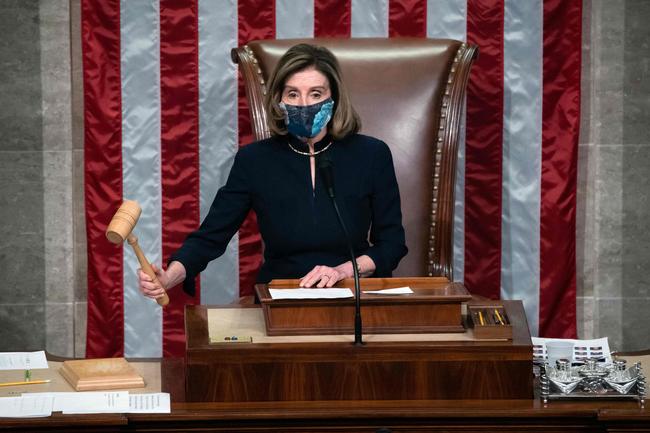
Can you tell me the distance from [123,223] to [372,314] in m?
0.61

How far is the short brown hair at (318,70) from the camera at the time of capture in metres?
3.26

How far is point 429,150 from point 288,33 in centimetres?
75

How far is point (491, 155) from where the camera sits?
4.18 metres

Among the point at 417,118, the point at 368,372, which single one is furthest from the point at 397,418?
the point at 417,118

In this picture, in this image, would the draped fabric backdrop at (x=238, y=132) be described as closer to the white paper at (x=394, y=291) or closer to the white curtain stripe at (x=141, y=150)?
the white curtain stripe at (x=141, y=150)

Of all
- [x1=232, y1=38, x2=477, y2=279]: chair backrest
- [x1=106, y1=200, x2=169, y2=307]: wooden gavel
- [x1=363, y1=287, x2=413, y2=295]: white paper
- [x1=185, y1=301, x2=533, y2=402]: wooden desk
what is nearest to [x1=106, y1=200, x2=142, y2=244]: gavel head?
[x1=106, y1=200, x2=169, y2=307]: wooden gavel

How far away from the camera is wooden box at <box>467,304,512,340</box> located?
7.77 ft

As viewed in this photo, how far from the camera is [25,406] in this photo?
7.23 feet

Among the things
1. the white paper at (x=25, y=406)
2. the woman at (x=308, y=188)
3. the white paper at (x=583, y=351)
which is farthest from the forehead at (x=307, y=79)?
the white paper at (x=25, y=406)

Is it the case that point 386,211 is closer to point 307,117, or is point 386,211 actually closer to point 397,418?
point 307,117

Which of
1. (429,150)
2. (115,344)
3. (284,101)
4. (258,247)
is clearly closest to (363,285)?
(284,101)

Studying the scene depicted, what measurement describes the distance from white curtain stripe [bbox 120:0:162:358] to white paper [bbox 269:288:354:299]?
1684mm

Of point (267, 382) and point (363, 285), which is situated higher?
point (363, 285)

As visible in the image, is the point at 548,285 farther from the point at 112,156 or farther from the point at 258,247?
the point at 112,156
